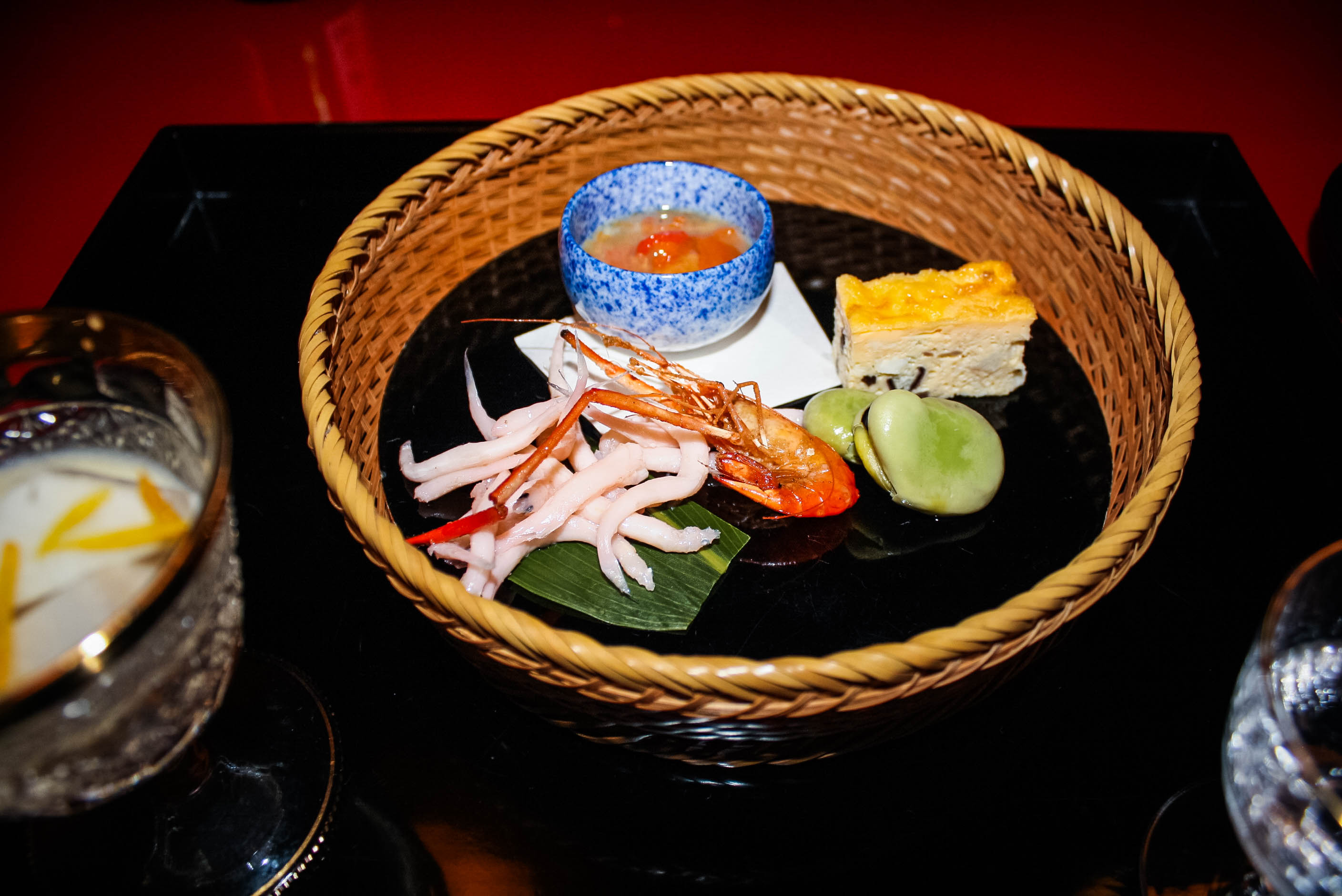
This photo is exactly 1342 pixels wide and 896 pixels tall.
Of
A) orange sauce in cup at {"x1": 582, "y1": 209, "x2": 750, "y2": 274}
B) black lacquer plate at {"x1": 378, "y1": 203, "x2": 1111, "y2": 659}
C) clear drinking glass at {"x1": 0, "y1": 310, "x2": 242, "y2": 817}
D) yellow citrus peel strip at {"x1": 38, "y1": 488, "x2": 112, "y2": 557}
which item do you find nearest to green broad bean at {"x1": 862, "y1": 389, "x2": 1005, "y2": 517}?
black lacquer plate at {"x1": 378, "y1": 203, "x2": 1111, "y2": 659}

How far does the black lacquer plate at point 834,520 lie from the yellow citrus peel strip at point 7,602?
1.94 feet

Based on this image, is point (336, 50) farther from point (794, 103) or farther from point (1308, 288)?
point (1308, 288)

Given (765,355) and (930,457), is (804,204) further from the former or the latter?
(930,457)

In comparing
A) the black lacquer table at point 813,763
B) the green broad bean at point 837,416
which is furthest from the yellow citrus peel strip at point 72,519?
the green broad bean at point 837,416

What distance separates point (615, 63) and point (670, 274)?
1580mm

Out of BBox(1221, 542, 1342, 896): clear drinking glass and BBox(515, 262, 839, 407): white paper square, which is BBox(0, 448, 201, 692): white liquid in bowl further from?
BBox(1221, 542, 1342, 896): clear drinking glass

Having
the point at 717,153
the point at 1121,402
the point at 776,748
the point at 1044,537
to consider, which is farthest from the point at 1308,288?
the point at 776,748

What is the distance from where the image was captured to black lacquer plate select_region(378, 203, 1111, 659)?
130 cm

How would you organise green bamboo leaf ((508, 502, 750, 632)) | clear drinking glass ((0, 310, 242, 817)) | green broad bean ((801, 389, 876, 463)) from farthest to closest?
green broad bean ((801, 389, 876, 463)) → green bamboo leaf ((508, 502, 750, 632)) → clear drinking glass ((0, 310, 242, 817))

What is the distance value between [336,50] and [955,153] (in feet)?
7.09

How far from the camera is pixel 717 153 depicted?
1.98 metres

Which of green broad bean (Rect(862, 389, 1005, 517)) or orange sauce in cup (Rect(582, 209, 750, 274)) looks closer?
green broad bean (Rect(862, 389, 1005, 517))

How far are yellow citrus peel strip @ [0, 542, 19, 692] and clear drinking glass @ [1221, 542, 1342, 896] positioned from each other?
1.11 metres

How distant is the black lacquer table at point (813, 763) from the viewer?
3.67 feet
